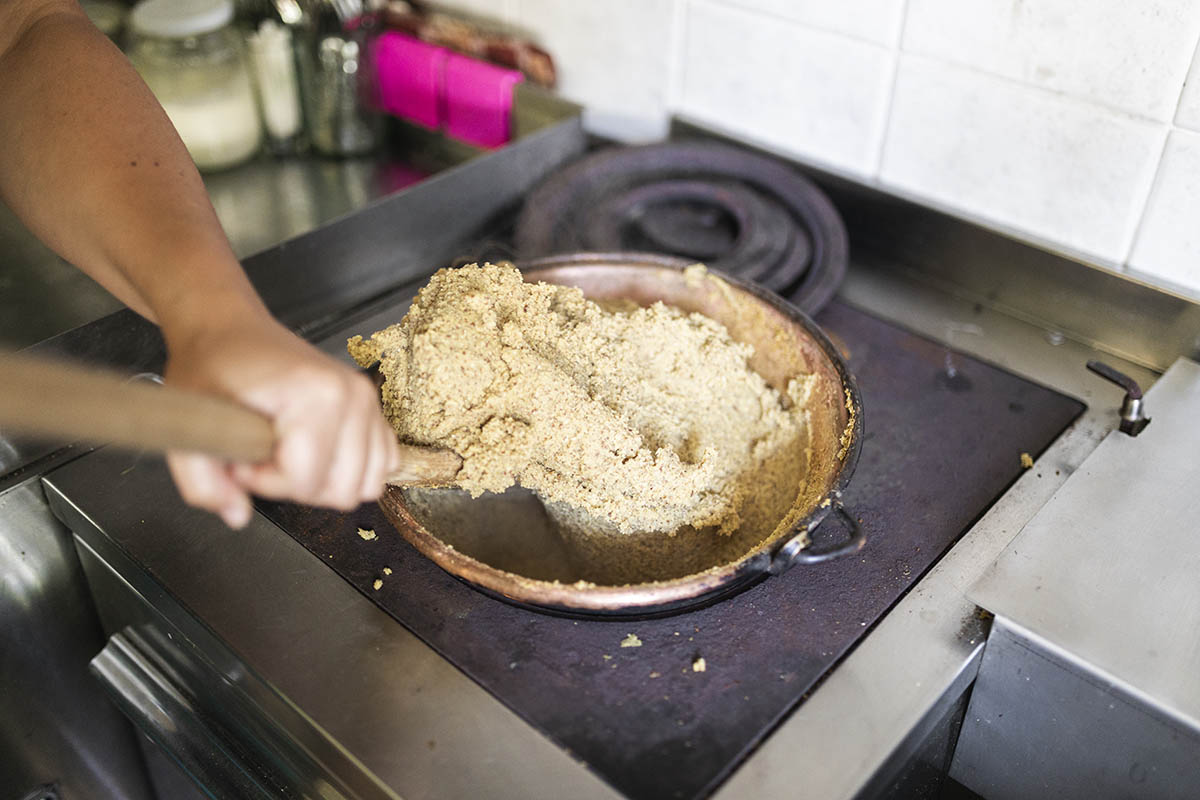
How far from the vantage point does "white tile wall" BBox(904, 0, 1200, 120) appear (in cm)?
81

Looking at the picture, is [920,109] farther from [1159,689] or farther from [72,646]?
[72,646]

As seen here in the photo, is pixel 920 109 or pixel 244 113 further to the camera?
pixel 244 113

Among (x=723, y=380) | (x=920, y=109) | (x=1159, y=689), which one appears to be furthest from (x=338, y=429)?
(x=920, y=109)

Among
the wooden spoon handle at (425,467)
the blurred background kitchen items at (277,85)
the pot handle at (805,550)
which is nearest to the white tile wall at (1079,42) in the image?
the pot handle at (805,550)

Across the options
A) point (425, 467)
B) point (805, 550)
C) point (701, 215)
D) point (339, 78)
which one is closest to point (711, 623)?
point (805, 550)

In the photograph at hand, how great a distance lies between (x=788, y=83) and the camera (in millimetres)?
1059

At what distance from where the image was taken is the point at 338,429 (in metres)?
0.52

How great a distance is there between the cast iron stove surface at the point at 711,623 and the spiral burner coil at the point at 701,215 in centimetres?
19

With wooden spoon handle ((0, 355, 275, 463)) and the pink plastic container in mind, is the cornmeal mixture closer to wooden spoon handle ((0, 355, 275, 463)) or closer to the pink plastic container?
wooden spoon handle ((0, 355, 275, 463))

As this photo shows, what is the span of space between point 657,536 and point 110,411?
428 mm

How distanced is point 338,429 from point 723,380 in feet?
1.29

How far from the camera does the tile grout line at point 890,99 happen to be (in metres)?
0.94

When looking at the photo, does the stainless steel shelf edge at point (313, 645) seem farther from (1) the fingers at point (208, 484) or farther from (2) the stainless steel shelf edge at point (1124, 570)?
(2) the stainless steel shelf edge at point (1124, 570)

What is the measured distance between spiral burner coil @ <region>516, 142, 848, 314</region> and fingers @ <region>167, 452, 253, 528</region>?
1.80ft
